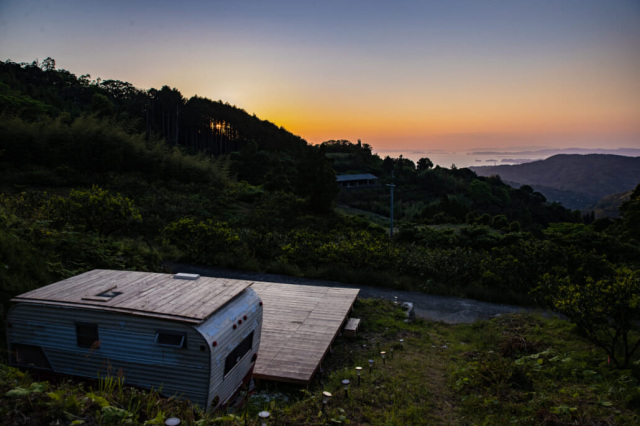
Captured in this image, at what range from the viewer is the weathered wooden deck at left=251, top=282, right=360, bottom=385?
6875mm

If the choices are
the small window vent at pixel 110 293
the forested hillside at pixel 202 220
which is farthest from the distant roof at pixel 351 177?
the small window vent at pixel 110 293

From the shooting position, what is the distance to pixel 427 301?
43.8 ft

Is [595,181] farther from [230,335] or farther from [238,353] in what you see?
[230,335]

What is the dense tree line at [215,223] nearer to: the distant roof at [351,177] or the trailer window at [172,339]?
the trailer window at [172,339]

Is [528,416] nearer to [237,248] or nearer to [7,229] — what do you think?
[7,229]

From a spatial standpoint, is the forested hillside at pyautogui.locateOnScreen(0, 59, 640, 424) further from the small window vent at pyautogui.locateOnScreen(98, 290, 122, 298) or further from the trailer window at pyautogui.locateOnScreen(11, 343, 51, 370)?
the small window vent at pyautogui.locateOnScreen(98, 290, 122, 298)

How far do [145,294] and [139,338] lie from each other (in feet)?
3.07

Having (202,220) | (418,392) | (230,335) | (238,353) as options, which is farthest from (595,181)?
(230,335)

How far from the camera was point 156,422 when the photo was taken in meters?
3.96

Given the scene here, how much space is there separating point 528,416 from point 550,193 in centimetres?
17121

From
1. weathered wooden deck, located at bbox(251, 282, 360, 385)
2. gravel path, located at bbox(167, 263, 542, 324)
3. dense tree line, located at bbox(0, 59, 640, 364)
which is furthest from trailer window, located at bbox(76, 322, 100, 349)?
gravel path, located at bbox(167, 263, 542, 324)

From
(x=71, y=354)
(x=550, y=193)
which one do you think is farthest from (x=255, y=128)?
(x=550, y=193)

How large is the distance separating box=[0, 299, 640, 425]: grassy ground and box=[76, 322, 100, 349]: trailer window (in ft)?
1.80

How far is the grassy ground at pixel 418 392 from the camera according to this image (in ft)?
13.7
